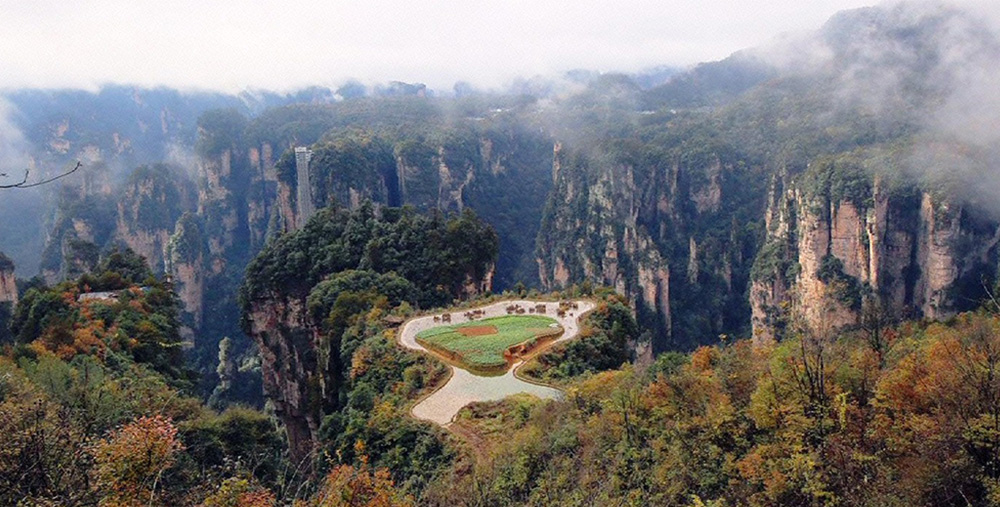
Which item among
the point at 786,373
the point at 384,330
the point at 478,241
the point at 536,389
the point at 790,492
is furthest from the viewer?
the point at 478,241

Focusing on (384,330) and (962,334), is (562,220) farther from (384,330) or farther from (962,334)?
(962,334)

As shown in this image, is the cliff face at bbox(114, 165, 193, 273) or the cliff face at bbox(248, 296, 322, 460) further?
the cliff face at bbox(114, 165, 193, 273)

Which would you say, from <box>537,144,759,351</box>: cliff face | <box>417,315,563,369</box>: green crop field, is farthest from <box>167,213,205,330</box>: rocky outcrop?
<box>417,315,563,369</box>: green crop field

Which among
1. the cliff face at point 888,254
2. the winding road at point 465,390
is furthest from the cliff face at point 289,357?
the cliff face at point 888,254

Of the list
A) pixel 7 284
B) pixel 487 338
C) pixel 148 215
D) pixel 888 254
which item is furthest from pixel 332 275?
pixel 148 215

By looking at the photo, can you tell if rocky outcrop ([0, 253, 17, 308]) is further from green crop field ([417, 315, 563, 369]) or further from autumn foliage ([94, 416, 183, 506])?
autumn foliage ([94, 416, 183, 506])

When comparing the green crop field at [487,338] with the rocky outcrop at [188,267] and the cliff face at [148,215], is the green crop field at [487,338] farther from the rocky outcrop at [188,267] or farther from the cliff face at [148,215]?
the cliff face at [148,215]

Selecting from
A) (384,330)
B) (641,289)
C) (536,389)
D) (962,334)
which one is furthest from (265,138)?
(962,334)
